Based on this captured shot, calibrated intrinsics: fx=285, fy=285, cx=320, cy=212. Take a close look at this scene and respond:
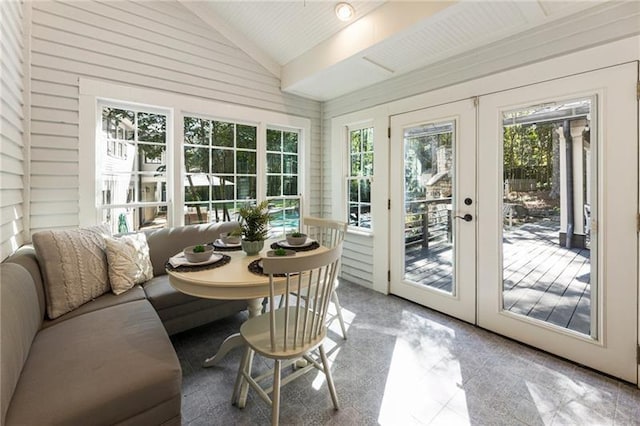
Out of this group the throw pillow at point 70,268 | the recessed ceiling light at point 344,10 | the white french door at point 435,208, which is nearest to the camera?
the throw pillow at point 70,268

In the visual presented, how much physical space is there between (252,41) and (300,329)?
3410 mm

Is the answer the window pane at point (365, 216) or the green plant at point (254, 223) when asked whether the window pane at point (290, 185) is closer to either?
the window pane at point (365, 216)

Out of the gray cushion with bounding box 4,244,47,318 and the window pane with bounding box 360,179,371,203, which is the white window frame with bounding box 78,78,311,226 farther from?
the window pane with bounding box 360,179,371,203

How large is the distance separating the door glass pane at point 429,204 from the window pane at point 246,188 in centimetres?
193

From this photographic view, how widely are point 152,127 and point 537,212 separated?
3.78m

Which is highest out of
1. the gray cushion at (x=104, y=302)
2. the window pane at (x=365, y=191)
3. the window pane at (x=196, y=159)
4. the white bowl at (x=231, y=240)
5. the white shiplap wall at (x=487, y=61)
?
the white shiplap wall at (x=487, y=61)

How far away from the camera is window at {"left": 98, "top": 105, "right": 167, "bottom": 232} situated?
2820 millimetres

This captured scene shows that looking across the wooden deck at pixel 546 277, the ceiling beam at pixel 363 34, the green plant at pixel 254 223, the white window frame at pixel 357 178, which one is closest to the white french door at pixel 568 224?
the wooden deck at pixel 546 277

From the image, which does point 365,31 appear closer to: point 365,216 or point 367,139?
point 367,139

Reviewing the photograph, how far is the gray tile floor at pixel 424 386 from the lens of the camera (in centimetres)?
164

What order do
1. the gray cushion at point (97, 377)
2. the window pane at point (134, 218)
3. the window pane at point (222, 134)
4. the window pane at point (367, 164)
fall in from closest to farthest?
1. the gray cushion at point (97, 377)
2. the window pane at point (134, 218)
3. the window pane at point (222, 134)
4. the window pane at point (367, 164)

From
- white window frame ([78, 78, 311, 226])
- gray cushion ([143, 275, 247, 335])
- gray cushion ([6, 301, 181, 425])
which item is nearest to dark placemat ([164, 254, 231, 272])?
gray cushion ([6, 301, 181, 425])

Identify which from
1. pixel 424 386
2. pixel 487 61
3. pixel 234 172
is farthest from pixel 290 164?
pixel 424 386

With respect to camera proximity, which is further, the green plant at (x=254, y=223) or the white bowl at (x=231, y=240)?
the white bowl at (x=231, y=240)
